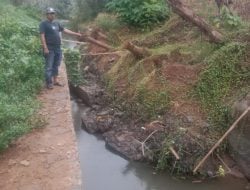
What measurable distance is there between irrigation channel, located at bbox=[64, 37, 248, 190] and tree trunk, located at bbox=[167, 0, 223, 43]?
12.7 ft

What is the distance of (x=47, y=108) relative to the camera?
9375mm

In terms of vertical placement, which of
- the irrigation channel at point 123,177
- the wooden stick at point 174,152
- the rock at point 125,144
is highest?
the wooden stick at point 174,152

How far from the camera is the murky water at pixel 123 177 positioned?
9133 mm

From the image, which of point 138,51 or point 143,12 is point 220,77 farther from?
point 143,12

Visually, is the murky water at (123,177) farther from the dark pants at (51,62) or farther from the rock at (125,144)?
the dark pants at (51,62)

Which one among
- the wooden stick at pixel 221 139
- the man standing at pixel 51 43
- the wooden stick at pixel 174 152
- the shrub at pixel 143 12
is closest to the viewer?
the wooden stick at pixel 221 139

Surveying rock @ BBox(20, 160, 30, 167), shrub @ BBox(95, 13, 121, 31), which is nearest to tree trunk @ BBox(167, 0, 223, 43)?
shrub @ BBox(95, 13, 121, 31)

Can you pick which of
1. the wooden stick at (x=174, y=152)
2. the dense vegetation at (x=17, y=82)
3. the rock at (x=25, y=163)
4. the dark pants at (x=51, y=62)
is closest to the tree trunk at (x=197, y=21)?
the wooden stick at (x=174, y=152)

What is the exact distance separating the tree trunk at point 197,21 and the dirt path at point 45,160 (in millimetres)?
4609

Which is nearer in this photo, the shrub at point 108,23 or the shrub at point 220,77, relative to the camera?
the shrub at point 220,77

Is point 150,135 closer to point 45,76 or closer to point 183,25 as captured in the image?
point 45,76

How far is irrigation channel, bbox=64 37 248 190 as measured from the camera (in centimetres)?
914

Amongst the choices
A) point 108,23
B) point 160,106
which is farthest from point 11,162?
point 108,23

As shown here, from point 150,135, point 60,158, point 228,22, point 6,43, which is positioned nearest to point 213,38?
point 228,22
